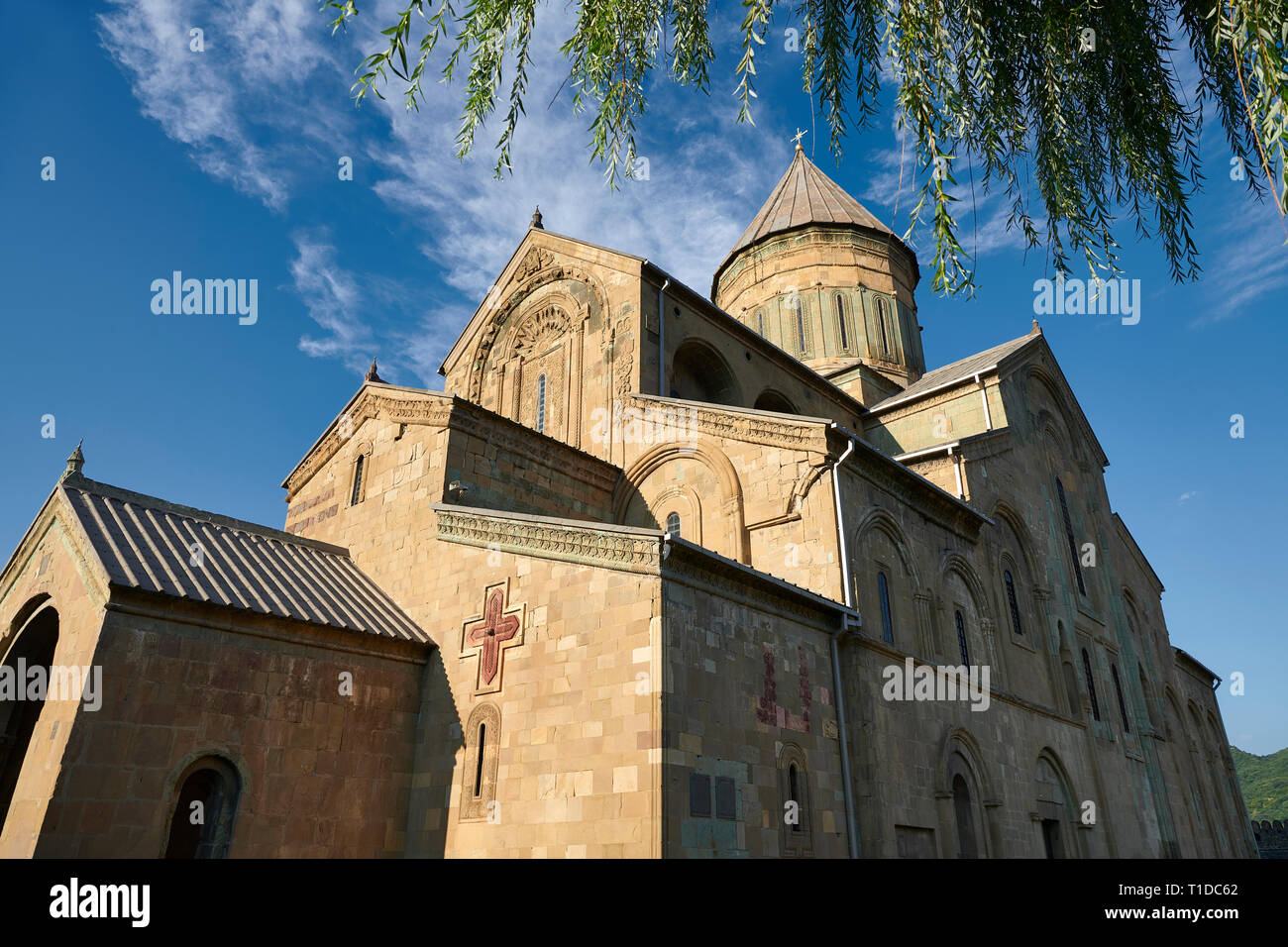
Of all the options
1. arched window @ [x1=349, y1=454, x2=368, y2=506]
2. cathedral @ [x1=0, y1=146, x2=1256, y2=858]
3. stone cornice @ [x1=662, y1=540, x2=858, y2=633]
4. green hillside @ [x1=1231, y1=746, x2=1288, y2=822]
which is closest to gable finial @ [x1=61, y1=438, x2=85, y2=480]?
cathedral @ [x1=0, y1=146, x2=1256, y2=858]

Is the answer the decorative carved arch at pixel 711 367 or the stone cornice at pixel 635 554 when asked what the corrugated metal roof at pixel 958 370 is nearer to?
the decorative carved arch at pixel 711 367

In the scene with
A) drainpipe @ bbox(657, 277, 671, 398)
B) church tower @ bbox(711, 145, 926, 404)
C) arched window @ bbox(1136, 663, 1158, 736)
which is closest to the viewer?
drainpipe @ bbox(657, 277, 671, 398)

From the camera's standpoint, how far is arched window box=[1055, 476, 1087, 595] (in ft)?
64.7

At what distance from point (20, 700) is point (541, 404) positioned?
1012cm

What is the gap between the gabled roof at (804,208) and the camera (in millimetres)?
27312

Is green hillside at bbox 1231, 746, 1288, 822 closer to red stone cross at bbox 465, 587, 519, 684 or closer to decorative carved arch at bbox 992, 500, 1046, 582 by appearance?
decorative carved arch at bbox 992, 500, 1046, 582

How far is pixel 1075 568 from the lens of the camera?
19.8m

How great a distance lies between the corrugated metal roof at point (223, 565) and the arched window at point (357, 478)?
1233 millimetres

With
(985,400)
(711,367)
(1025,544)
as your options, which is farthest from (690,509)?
(985,400)

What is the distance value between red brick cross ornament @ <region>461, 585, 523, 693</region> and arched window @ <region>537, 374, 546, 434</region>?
710cm

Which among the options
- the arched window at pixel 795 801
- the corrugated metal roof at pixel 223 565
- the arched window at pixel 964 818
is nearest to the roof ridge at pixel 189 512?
the corrugated metal roof at pixel 223 565

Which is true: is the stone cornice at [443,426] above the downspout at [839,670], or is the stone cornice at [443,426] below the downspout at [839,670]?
above

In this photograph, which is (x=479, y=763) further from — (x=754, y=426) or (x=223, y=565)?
(x=754, y=426)
